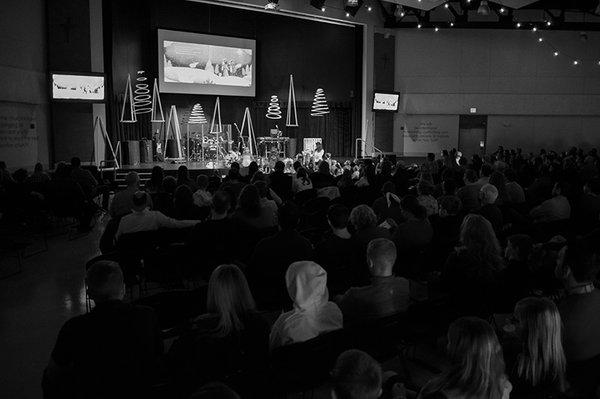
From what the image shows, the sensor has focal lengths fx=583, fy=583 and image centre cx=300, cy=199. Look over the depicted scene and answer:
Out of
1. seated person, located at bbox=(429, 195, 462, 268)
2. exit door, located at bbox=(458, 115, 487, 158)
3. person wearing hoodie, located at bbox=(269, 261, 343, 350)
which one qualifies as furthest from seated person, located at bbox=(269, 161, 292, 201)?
exit door, located at bbox=(458, 115, 487, 158)

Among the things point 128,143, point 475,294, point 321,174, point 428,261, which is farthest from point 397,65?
point 475,294

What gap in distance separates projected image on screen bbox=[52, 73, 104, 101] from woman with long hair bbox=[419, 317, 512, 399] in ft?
43.9

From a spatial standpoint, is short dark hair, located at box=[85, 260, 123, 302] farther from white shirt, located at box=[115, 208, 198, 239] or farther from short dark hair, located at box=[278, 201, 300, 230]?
white shirt, located at box=[115, 208, 198, 239]

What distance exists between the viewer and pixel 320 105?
2016 cm

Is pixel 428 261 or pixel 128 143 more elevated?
pixel 128 143

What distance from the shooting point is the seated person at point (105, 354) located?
2781 millimetres

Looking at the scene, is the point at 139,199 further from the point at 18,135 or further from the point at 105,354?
the point at 18,135

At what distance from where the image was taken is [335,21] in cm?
2000

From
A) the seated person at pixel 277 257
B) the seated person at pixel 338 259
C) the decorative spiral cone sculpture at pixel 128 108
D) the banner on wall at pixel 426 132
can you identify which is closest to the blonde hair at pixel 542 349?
the seated person at pixel 338 259

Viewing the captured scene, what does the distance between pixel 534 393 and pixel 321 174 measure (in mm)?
7643

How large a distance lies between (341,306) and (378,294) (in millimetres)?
277

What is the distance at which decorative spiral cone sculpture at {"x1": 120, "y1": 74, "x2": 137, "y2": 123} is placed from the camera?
52.5 ft

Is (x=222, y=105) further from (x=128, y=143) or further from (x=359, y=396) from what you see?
(x=359, y=396)

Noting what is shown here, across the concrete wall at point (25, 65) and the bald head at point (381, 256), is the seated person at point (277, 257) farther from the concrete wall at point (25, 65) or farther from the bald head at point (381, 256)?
the concrete wall at point (25, 65)
